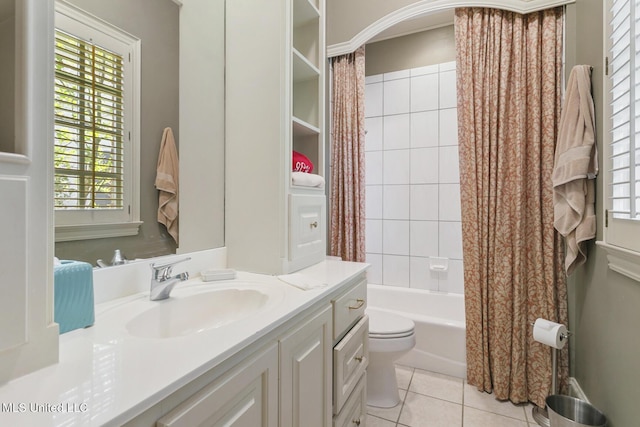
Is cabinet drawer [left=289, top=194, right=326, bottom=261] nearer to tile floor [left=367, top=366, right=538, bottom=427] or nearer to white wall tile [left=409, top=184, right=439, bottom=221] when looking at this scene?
tile floor [left=367, top=366, right=538, bottom=427]

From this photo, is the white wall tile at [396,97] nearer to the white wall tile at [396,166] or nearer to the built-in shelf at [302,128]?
the white wall tile at [396,166]

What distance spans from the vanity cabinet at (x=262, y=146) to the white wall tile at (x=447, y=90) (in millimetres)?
1626

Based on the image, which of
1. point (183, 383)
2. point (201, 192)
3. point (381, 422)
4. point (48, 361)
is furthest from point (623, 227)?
point (48, 361)

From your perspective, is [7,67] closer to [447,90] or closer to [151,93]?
[151,93]

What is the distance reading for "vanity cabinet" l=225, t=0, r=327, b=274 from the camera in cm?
133

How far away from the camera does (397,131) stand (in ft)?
9.45

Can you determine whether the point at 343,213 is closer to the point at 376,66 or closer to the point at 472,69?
the point at 472,69

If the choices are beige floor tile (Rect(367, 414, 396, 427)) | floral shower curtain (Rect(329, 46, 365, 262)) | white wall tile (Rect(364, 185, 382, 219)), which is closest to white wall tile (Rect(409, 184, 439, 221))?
white wall tile (Rect(364, 185, 382, 219))

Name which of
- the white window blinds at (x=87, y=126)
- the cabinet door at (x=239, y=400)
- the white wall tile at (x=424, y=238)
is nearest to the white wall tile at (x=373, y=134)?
the white wall tile at (x=424, y=238)

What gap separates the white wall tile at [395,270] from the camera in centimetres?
282

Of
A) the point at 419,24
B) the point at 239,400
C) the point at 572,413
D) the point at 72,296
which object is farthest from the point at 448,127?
the point at 72,296

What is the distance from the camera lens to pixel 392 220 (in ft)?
9.50

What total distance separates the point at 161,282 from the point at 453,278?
2.37 metres

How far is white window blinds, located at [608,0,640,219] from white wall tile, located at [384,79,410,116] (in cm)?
159
